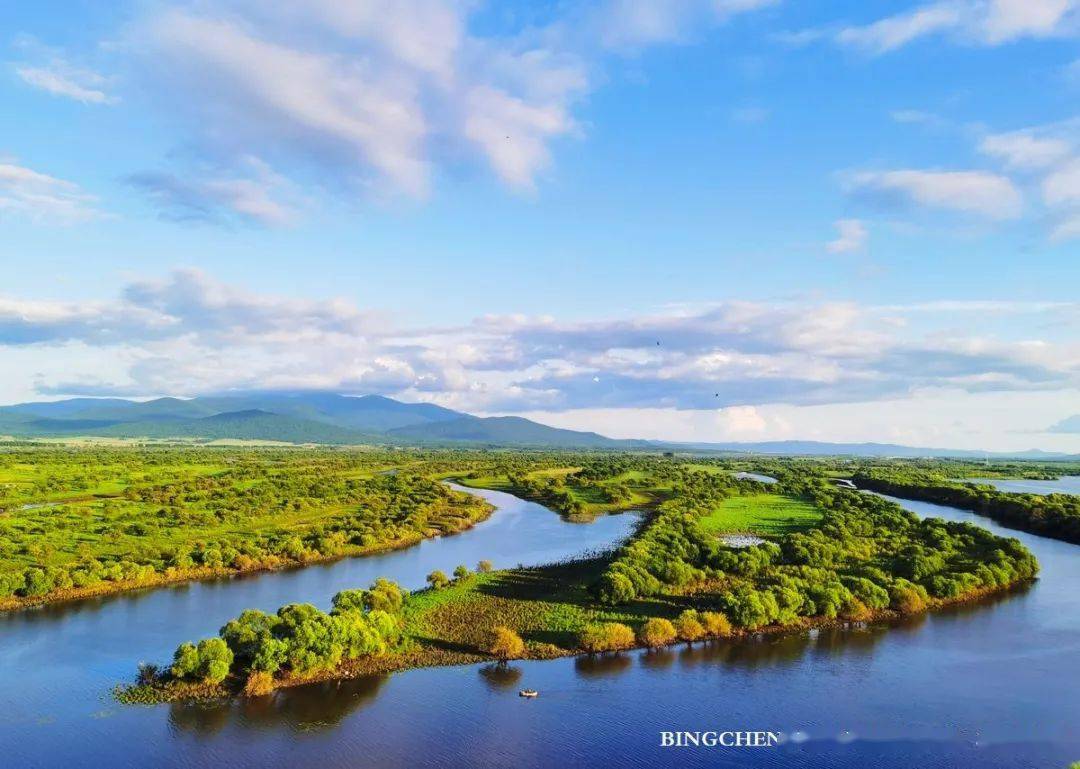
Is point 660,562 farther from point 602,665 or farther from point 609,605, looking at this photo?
point 602,665

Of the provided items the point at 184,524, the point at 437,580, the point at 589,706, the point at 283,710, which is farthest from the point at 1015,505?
the point at 184,524

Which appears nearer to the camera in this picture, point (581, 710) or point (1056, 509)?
point (581, 710)

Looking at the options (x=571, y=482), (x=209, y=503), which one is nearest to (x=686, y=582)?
(x=209, y=503)

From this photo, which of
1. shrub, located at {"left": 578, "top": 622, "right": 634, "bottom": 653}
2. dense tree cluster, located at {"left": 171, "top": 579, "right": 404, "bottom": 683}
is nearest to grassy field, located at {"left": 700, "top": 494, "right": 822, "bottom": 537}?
shrub, located at {"left": 578, "top": 622, "right": 634, "bottom": 653}

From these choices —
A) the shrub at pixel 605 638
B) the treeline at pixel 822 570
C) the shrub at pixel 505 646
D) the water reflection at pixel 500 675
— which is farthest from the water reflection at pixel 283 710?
the treeline at pixel 822 570

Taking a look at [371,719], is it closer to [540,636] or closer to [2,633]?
[540,636]

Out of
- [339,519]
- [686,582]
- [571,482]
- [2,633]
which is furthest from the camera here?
[571,482]

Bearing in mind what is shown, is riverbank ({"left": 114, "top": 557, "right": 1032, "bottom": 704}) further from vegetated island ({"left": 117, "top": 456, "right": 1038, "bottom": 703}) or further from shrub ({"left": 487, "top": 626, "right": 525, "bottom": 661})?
shrub ({"left": 487, "top": 626, "right": 525, "bottom": 661})
